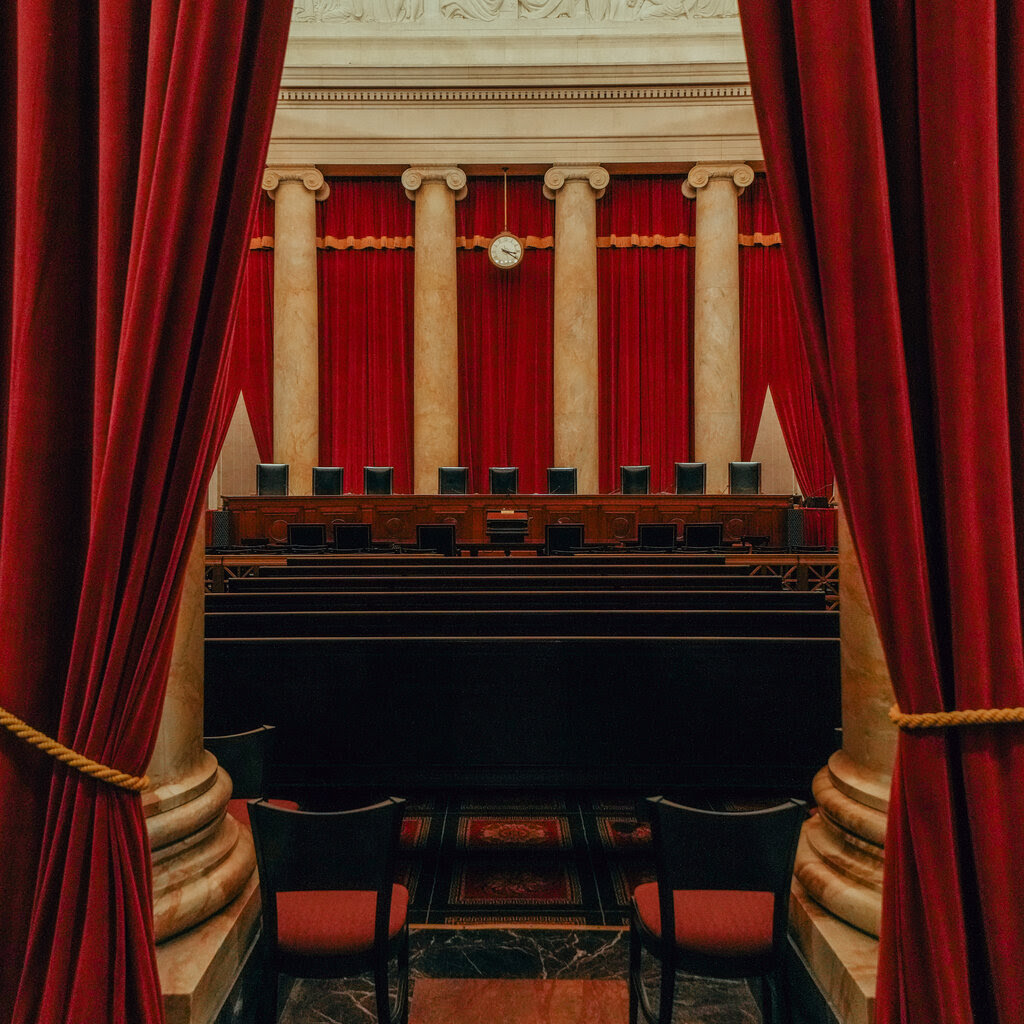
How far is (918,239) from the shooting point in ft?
4.58

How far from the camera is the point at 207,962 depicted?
61.8 inches

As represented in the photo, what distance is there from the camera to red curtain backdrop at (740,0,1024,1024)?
1282mm

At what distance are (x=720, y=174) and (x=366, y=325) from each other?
5.09 meters

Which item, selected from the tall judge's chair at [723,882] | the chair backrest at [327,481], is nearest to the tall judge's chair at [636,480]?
the chair backrest at [327,481]

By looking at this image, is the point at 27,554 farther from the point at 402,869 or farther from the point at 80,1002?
the point at 402,869

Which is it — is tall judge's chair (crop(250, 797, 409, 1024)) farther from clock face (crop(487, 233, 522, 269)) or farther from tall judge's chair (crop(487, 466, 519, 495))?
clock face (crop(487, 233, 522, 269))

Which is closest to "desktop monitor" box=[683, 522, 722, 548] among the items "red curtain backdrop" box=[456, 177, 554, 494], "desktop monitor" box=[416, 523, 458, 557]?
"desktop monitor" box=[416, 523, 458, 557]

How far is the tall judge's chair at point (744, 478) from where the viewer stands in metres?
9.28

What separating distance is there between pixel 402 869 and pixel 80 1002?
173cm

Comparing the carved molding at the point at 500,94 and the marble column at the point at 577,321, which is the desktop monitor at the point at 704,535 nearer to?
the marble column at the point at 577,321

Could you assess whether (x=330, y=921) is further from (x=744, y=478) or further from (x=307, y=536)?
(x=744, y=478)

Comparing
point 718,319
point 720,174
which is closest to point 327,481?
point 718,319

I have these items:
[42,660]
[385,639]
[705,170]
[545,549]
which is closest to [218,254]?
[42,660]

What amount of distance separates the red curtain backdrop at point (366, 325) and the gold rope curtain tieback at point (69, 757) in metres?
9.44
